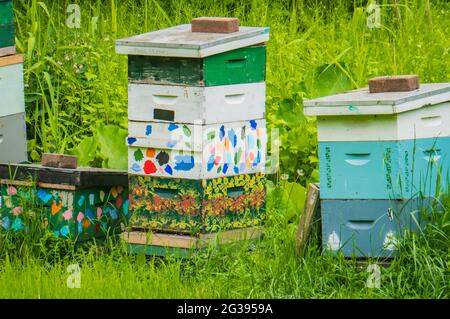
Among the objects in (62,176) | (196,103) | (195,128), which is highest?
(196,103)

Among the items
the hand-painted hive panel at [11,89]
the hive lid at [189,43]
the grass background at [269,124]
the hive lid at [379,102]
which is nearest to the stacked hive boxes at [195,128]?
the hive lid at [189,43]

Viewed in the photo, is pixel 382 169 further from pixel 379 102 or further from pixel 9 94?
pixel 9 94

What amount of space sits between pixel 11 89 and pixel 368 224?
2.14m

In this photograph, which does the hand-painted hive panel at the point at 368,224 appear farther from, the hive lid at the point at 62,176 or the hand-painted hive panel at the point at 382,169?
the hive lid at the point at 62,176

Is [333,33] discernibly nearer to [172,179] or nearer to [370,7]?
[370,7]

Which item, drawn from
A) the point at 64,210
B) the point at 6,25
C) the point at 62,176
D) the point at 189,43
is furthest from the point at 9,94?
the point at 189,43

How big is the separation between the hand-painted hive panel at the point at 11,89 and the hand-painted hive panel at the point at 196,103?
84 cm

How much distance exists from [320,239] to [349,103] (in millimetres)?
752

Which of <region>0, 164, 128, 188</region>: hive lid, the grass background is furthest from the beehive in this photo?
the grass background

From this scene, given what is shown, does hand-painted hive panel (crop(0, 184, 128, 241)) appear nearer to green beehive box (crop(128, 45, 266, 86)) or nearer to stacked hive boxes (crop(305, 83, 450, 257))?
green beehive box (crop(128, 45, 266, 86))

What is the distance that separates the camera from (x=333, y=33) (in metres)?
7.89

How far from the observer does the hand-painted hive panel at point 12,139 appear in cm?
563

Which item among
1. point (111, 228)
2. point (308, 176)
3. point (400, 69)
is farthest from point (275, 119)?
point (111, 228)

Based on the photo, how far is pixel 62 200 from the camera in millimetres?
5391
